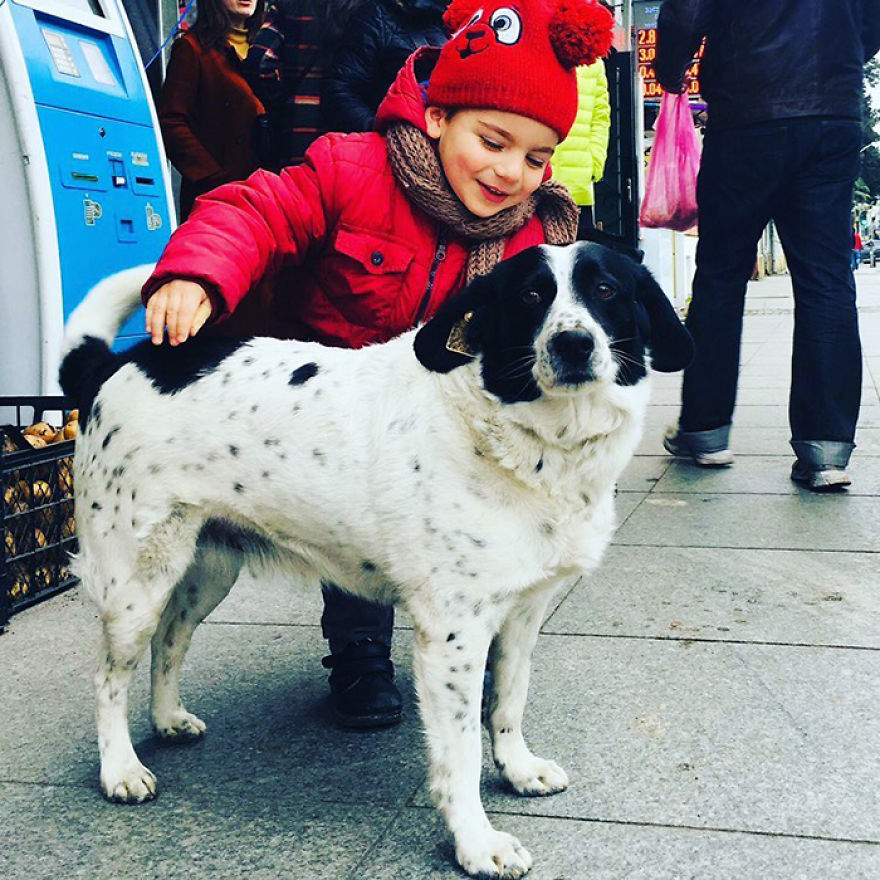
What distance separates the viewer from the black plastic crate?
3771 mm

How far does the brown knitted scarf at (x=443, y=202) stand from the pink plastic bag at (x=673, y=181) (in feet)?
10.7

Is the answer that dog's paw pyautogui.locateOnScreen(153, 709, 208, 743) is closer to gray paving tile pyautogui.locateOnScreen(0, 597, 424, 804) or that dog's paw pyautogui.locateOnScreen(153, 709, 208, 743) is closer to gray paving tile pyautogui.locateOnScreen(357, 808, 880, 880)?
gray paving tile pyautogui.locateOnScreen(0, 597, 424, 804)

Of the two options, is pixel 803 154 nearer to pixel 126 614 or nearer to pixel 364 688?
pixel 364 688

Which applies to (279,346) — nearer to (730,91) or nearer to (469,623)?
(469,623)

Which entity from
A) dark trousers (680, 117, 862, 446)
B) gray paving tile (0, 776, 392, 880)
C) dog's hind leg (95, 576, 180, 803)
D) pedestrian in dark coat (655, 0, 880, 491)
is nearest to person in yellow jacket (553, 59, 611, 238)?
pedestrian in dark coat (655, 0, 880, 491)

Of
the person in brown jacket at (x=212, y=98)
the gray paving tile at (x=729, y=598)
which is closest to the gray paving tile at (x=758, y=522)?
the gray paving tile at (x=729, y=598)

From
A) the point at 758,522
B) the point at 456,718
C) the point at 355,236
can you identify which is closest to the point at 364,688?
the point at 456,718

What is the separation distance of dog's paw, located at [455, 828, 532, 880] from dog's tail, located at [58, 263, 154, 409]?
4.53ft

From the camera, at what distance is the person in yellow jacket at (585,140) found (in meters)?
5.54

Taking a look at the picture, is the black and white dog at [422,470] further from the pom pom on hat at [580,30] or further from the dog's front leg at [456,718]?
the pom pom on hat at [580,30]

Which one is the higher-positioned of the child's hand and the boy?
the boy

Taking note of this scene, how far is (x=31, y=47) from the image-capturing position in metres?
4.62

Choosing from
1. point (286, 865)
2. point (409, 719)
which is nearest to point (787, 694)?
point (409, 719)

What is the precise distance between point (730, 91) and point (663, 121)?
1.08 meters
